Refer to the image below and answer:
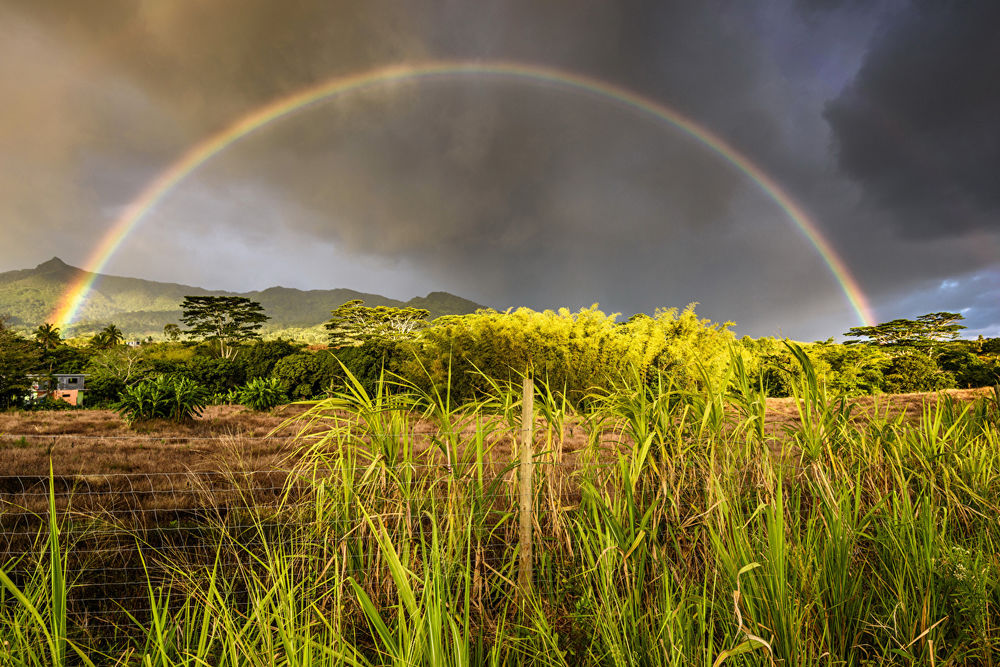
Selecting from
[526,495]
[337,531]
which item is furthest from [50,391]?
[526,495]

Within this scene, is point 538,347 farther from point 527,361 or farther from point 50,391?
point 50,391

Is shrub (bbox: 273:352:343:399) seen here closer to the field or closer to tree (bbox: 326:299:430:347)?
the field

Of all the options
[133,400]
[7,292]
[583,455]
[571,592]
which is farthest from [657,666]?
[7,292]

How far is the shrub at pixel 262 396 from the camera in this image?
33.1 feet

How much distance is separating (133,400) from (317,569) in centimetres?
724

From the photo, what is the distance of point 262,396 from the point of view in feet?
33.2

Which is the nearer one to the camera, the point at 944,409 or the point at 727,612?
the point at 727,612

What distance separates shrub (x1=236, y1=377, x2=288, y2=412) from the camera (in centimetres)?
1010

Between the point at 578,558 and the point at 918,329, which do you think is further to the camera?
the point at 918,329

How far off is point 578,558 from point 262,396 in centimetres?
1004

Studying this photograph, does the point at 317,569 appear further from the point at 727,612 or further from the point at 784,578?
the point at 784,578

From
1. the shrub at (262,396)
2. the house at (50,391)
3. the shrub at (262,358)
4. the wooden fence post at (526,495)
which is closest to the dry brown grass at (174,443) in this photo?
the wooden fence post at (526,495)

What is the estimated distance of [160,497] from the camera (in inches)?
132

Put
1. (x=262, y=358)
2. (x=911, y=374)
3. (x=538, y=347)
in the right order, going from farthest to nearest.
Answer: (x=262, y=358) < (x=911, y=374) < (x=538, y=347)
